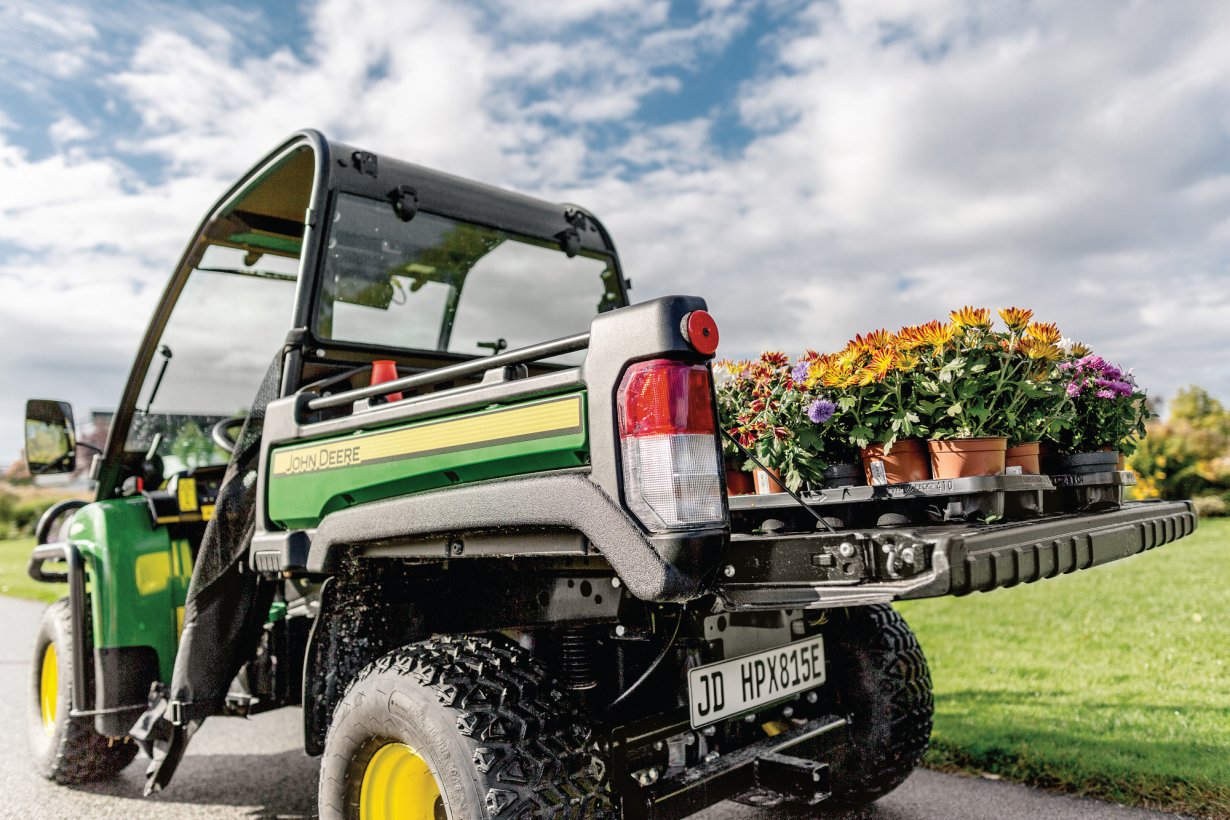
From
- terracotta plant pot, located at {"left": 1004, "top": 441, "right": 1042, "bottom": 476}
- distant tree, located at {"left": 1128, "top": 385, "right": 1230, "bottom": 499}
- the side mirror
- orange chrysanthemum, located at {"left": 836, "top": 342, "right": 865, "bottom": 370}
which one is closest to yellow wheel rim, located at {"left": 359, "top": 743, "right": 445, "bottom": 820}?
orange chrysanthemum, located at {"left": 836, "top": 342, "right": 865, "bottom": 370}

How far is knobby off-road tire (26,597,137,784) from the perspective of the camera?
404 centimetres

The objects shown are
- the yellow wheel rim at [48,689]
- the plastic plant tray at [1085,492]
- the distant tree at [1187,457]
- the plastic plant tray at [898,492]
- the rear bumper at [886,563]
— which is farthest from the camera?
the distant tree at [1187,457]

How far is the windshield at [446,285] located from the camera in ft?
11.0

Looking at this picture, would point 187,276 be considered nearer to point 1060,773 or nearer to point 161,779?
point 161,779

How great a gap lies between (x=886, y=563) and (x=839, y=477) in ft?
1.96

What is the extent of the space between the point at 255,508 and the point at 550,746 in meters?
1.41

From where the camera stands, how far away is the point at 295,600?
3.39 m

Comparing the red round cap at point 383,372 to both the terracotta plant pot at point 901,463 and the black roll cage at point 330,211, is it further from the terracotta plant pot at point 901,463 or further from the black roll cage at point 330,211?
the terracotta plant pot at point 901,463

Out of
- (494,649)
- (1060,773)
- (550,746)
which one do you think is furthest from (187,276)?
(1060,773)

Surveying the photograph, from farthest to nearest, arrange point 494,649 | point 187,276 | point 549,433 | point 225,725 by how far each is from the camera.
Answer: point 225,725 < point 187,276 < point 494,649 < point 549,433

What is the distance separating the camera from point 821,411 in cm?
Answer: 249

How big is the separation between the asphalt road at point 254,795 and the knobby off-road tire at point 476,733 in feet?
5.10

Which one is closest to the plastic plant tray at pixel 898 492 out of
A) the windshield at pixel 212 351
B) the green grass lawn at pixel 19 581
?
the windshield at pixel 212 351

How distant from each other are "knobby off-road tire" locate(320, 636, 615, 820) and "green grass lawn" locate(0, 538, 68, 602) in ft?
23.1
